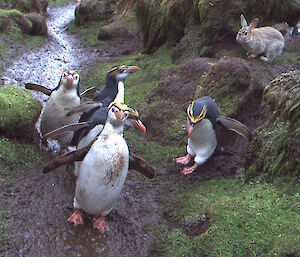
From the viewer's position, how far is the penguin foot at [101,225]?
14.7 feet

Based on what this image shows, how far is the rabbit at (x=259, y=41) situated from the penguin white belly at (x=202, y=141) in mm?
2843

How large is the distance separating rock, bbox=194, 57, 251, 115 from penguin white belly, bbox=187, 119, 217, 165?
1004mm

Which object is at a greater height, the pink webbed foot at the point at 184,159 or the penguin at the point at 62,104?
the penguin at the point at 62,104

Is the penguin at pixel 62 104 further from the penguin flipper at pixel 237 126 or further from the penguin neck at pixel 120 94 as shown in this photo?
the penguin flipper at pixel 237 126

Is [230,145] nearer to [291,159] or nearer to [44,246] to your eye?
[291,159]

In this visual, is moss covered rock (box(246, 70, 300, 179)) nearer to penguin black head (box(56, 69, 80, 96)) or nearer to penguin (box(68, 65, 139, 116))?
penguin (box(68, 65, 139, 116))

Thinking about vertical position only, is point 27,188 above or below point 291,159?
below

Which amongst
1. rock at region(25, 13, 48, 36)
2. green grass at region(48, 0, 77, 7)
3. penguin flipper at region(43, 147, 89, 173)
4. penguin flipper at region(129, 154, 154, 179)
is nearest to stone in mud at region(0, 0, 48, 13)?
rock at region(25, 13, 48, 36)

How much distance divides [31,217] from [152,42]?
22.5 feet

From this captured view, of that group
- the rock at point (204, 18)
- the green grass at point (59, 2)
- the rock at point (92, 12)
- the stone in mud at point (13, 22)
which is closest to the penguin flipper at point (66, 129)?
the rock at point (204, 18)

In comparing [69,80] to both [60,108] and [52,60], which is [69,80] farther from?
[52,60]

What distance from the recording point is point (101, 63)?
11062 millimetres

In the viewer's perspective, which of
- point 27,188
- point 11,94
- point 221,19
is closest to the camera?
point 27,188

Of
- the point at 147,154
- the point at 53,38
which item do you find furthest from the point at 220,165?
the point at 53,38
